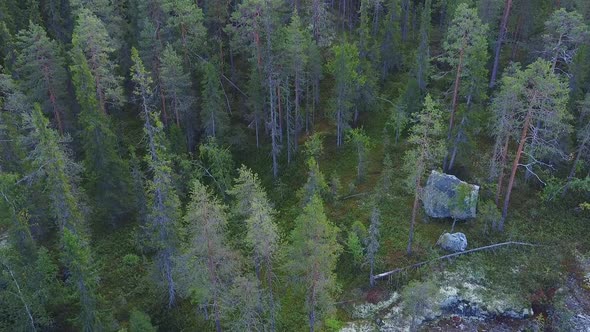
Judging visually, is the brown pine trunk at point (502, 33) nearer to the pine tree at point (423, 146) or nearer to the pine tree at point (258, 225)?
the pine tree at point (423, 146)

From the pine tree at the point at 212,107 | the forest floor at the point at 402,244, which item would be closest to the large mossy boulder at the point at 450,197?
the forest floor at the point at 402,244

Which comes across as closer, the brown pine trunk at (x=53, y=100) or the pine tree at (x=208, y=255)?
the pine tree at (x=208, y=255)

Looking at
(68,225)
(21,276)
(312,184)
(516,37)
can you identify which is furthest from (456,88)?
(21,276)

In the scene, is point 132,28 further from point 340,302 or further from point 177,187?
point 340,302

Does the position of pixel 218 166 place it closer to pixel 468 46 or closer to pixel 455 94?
pixel 455 94

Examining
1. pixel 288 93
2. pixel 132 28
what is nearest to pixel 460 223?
pixel 288 93

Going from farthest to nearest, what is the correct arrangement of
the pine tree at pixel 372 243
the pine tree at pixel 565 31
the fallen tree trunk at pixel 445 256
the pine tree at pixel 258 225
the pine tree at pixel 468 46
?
the pine tree at pixel 565 31
the pine tree at pixel 468 46
the fallen tree trunk at pixel 445 256
the pine tree at pixel 372 243
the pine tree at pixel 258 225

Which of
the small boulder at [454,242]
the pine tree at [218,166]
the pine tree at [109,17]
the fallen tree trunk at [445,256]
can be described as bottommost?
the fallen tree trunk at [445,256]

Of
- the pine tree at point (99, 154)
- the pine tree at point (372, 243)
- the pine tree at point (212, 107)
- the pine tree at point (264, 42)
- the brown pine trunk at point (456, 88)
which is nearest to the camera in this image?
the pine tree at point (372, 243)
